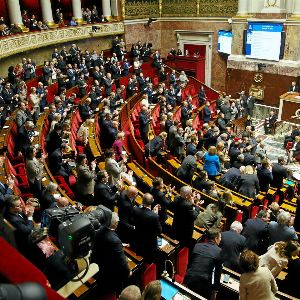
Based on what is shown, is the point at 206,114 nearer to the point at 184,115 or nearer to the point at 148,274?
the point at 184,115

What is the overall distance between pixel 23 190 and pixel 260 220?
9.83 feet

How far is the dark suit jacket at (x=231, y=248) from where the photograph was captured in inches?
143

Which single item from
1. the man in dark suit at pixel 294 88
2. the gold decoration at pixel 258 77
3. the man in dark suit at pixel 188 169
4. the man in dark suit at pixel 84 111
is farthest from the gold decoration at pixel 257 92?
the man in dark suit at pixel 188 169

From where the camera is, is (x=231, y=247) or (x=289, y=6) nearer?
(x=231, y=247)

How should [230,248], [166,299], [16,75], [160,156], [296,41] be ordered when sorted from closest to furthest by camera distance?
[166,299]
[230,248]
[160,156]
[16,75]
[296,41]

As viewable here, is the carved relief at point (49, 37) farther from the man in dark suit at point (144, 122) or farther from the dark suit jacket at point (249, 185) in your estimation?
the dark suit jacket at point (249, 185)

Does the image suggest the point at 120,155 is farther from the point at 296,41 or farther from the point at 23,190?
the point at 296,41

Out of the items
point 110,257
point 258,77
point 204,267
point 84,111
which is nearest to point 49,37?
point 84,111

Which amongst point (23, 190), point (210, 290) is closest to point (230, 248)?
point (210, 290)

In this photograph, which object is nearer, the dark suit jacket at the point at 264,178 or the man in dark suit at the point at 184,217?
the man in dark suit at the point at 184,217

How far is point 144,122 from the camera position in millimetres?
8055

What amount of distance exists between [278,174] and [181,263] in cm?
314

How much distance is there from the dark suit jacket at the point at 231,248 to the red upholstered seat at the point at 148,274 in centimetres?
69

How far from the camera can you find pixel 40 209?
13.9 ft
